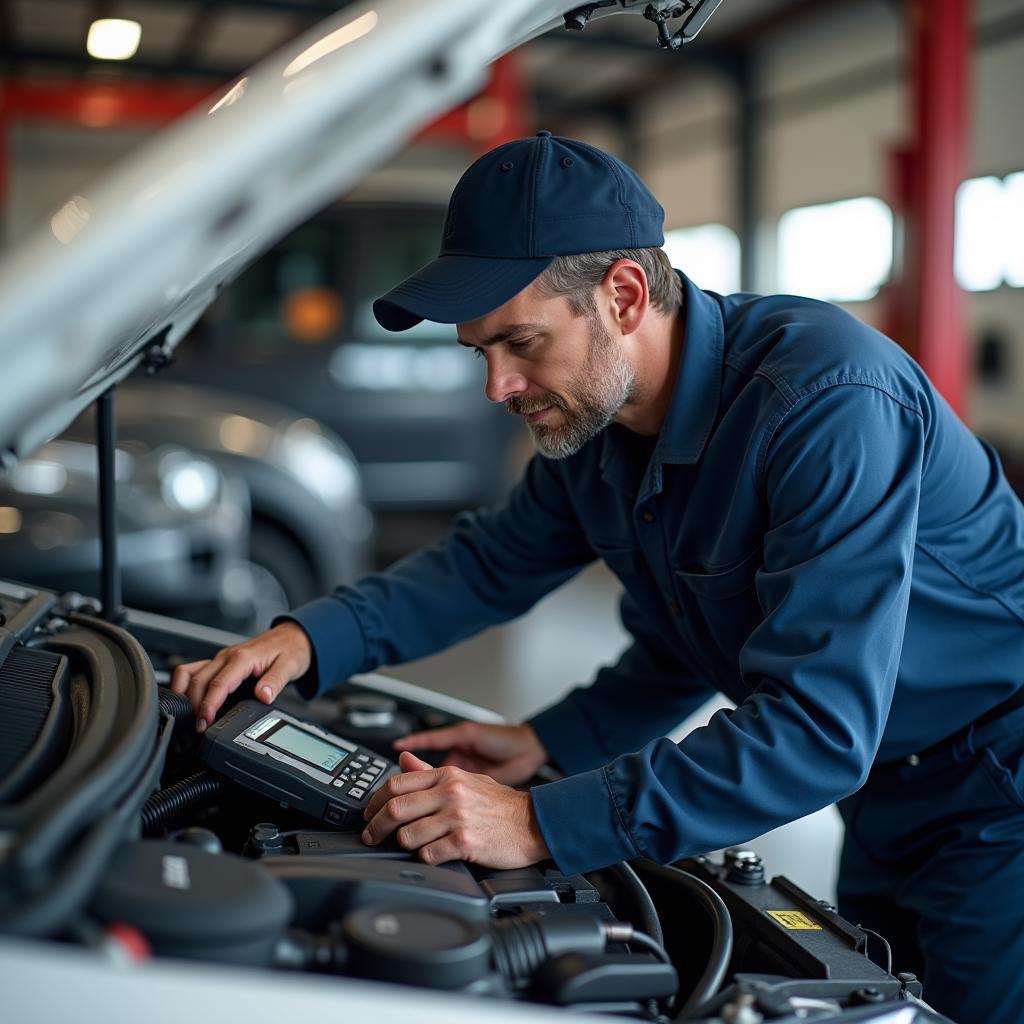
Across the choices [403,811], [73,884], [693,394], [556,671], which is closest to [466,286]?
[693,394]

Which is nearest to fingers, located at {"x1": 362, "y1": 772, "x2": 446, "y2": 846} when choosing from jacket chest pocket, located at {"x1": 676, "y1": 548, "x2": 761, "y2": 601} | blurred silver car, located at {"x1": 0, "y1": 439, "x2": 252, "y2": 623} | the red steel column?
jacket chest pocket, located at {"x1": 676, "y1": 548, "x2": 761, "y2": 601}

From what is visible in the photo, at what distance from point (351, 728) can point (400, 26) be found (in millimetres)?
1044

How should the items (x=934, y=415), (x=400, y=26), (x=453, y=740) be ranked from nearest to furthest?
(x=400, y=26) → (x=934, y=415) → (x=453, y=740)

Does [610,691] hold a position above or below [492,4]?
below

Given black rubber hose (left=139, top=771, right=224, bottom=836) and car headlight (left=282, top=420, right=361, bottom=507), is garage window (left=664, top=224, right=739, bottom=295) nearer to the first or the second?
car headlight (left=282, top=420, right=361, bottom=507)

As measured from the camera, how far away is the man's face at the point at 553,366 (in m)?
1.35

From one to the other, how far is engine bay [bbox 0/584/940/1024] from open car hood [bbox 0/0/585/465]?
0.96 ft

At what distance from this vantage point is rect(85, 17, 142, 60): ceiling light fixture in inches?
421

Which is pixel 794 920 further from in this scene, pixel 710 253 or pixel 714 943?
pixel 710 253

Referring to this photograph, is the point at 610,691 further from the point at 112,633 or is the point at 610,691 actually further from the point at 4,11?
the point at 4,11


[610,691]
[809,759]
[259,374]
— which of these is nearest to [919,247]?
[259,374]

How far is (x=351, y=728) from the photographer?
5.44ft

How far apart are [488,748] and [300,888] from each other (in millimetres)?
707

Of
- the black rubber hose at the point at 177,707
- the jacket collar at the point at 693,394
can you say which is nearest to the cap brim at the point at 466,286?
the jacket collar at the point at 693,394
